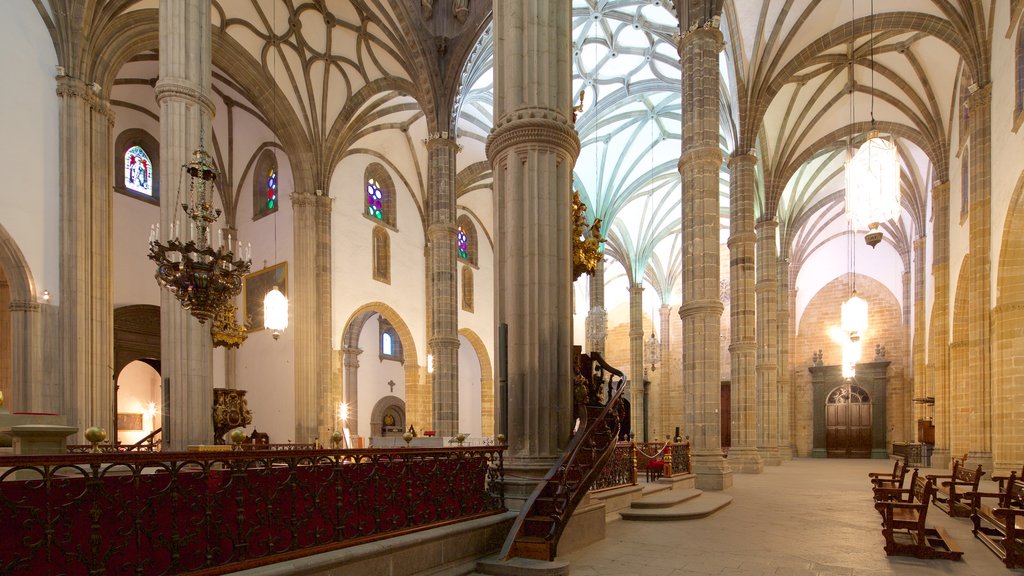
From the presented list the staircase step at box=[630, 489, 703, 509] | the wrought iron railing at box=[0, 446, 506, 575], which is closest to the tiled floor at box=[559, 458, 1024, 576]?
the staircase step at box=[630, 489, 703, 509]

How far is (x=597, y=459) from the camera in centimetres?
693

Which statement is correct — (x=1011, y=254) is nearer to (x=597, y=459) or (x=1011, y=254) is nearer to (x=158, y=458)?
(x=597, y=459)

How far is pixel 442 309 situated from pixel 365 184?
678 centimetres

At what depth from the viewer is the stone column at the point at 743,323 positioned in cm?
1705

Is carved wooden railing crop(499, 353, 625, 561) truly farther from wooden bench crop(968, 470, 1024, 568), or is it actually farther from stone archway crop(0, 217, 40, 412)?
stone archway crop(0, 217, 40, 412)

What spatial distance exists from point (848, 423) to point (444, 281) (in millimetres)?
22606

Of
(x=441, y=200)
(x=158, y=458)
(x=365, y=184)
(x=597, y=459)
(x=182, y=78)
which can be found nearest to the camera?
(x=158, y=458)

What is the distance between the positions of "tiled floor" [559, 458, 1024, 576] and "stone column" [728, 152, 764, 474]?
5896mm

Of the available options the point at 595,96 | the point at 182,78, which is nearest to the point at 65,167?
the point at 182,78

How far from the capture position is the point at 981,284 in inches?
583

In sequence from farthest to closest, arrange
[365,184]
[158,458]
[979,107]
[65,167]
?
[365,184], [979,107], [65,167], [158,458]

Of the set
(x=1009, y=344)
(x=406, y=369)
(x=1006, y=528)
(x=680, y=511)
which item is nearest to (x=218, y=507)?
(x=680, y=511)

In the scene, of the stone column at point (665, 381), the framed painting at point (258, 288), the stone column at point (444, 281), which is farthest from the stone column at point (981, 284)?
the stone column at point (665, 381)

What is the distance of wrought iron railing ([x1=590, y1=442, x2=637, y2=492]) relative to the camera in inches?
387
